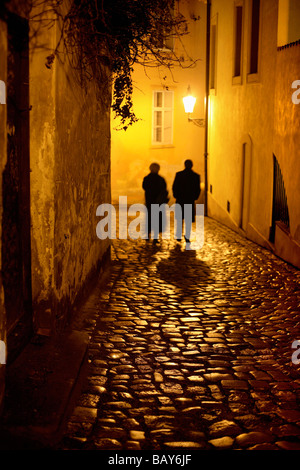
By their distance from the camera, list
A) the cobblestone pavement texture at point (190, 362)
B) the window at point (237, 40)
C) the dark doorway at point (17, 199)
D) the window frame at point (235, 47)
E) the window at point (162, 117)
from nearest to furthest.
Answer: the cobblestone pavement texture at point (190, 362), the dark doorway at point (17, 199), the window frame at point (235, 47), the window at point (237, 40), the window at point (162, 117)

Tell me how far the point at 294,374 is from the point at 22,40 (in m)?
3.73

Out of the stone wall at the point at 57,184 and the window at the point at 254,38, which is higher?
the window at the point at 254,38

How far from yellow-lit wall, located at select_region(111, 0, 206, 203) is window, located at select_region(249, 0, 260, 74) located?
7677mm

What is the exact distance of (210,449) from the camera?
389 cm

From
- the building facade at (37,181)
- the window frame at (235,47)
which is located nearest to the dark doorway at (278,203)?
the window frame at (235,47)

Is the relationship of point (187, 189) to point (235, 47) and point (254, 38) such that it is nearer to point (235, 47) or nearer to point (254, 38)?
point (254, 38)

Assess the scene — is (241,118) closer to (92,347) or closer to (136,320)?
(136,320)

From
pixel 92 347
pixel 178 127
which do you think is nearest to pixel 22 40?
pixel 92 347

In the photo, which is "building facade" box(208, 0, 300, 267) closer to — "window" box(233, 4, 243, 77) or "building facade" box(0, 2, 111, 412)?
"window" box(233, 4, 243, 77)

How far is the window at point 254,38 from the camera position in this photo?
13.5 meters

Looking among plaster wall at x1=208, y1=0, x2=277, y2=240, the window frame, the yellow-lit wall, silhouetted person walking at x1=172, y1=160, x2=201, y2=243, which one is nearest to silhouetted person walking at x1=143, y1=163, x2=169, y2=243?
silhouetted person walking at x1=172, y1=160, x2=201, y2=243

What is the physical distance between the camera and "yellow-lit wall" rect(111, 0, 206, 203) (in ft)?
70.5

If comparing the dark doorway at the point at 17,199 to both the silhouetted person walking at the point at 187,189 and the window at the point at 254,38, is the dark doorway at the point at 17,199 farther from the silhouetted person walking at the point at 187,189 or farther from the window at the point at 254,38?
the window at the point at 254,38

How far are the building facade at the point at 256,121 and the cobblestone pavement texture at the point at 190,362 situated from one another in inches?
81.7
